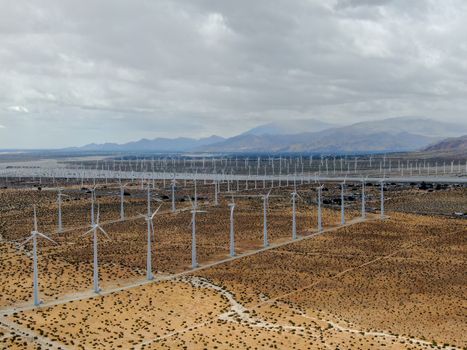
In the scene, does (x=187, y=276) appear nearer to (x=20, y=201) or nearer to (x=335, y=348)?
(x=335, y=348)

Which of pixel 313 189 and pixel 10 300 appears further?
pixel 313 189

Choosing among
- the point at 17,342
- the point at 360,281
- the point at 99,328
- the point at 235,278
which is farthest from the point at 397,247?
the point at 17,342

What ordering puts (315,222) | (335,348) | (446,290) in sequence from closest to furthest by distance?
(335,348), (446,290), (315,222)

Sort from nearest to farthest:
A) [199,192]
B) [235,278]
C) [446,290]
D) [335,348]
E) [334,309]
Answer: [335,348], [334,309], [446,290], [235,278], [199,192]

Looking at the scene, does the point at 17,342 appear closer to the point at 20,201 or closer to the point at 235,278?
the point at 235,278

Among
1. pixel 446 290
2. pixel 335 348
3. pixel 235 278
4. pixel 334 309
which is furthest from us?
pixel 235 278

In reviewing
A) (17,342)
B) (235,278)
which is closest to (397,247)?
(235,278)
